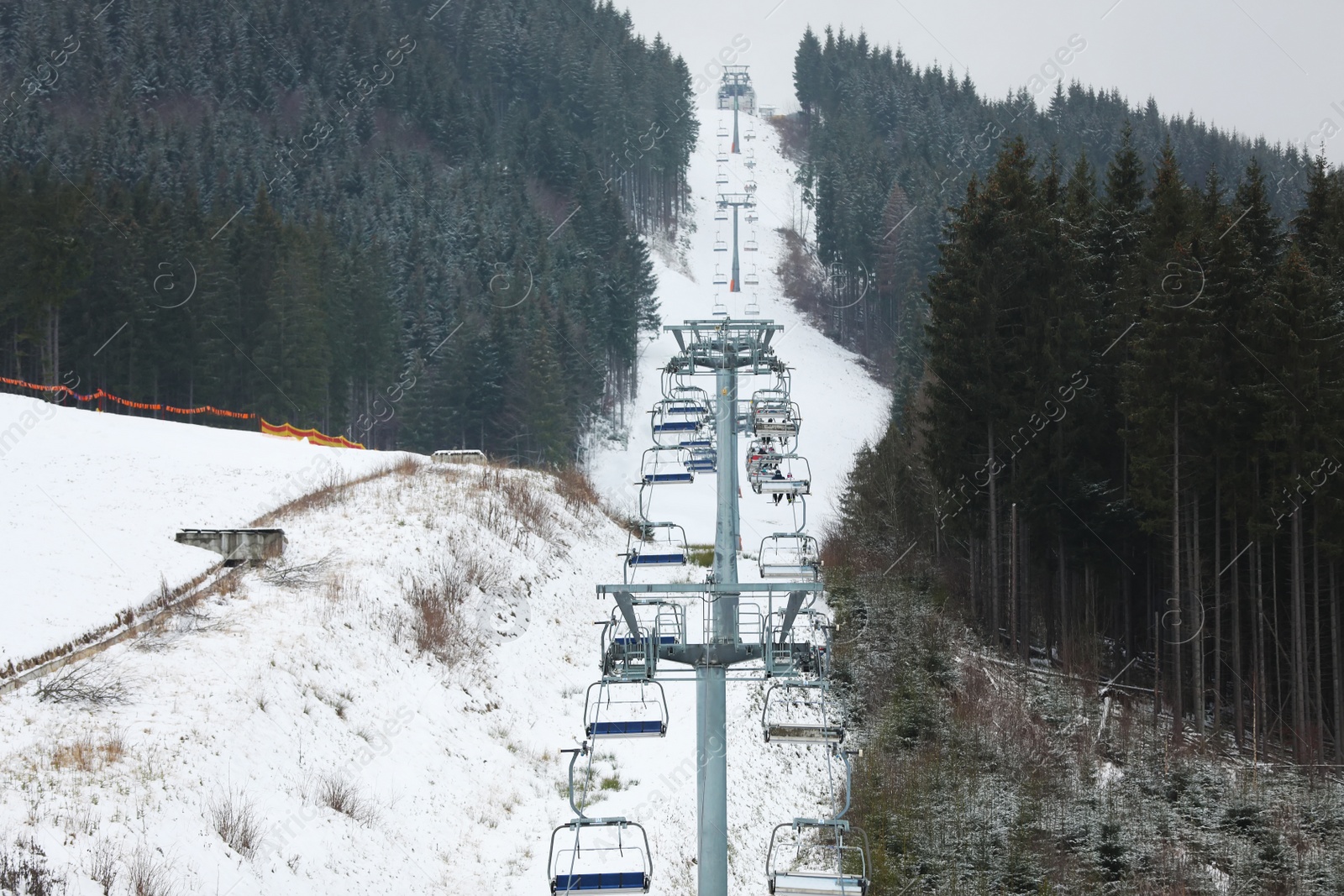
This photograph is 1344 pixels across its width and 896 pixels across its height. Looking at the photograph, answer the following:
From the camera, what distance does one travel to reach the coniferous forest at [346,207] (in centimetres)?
6475

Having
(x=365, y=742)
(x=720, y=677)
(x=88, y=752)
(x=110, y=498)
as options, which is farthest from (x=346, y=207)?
(x=720, y=677)

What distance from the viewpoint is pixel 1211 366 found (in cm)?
2823

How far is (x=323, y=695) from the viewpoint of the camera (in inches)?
864

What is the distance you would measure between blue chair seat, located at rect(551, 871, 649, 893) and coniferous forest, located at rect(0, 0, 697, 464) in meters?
54.6

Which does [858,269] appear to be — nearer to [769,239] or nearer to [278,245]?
[769,239]

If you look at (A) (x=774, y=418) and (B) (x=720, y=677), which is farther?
(A) (x=774, y=418)

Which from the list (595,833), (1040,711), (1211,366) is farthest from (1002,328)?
(595,833)

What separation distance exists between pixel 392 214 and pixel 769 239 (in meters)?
49.4

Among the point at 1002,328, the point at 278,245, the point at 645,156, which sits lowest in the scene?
the point at 1002,328

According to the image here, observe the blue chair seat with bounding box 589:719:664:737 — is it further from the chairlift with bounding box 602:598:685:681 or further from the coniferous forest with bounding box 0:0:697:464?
the coniferous forest with bounding box 0:0:697:464

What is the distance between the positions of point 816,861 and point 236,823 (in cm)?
1104

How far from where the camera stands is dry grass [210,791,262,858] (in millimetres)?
15828

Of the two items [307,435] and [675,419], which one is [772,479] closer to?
[675,419]

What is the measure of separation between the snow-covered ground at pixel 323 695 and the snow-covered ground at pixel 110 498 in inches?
3.9
